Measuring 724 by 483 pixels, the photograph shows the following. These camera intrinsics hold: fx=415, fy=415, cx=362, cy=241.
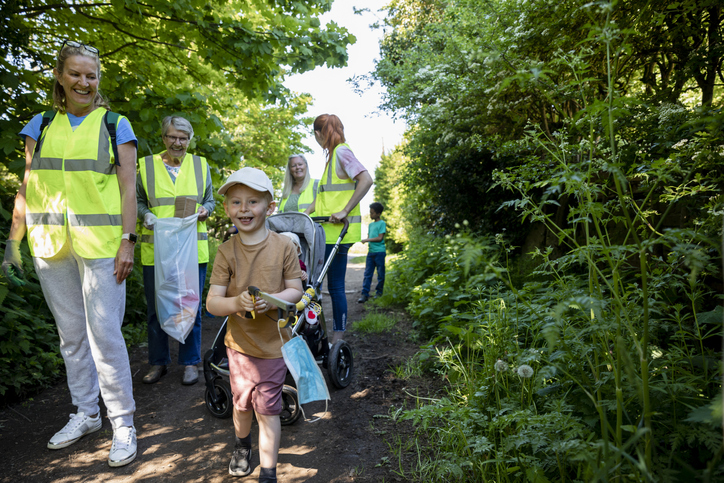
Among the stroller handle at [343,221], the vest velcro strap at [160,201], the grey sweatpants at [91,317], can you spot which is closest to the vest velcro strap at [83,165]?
the grey sweatpants at [91,317]

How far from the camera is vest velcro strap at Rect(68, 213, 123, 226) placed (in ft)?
8.34

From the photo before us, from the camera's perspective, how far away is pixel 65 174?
8.33 ft

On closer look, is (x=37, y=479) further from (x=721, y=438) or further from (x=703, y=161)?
(x=703, y=161)

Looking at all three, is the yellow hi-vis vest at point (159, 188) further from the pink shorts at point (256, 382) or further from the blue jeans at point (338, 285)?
the pink shorts at point (256, 382)

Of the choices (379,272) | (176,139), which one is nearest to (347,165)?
(176,139)

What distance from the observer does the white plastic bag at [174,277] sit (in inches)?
135

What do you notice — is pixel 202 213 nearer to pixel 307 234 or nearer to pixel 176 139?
pixel 176 139

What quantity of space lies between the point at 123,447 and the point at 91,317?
0.84 m

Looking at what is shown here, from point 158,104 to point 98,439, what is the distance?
362cm

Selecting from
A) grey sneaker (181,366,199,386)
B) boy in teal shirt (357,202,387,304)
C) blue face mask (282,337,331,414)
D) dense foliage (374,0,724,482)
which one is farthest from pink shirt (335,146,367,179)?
boy in teal shirt (357,202,387,304)

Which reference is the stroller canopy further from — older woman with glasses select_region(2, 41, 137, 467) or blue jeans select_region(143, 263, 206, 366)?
older woman with glasses select_region(2, 41, 137, 467)

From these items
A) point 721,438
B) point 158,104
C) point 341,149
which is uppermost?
point 158,104

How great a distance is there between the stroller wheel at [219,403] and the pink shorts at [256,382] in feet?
2.90

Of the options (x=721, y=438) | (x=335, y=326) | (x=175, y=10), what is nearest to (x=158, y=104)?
(x=175, y=10)
